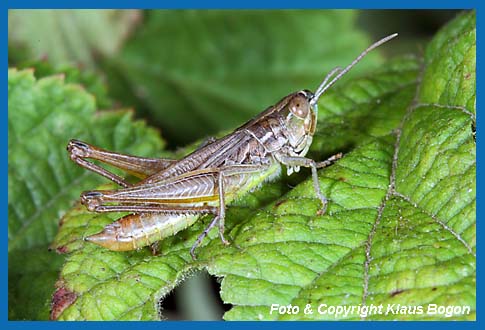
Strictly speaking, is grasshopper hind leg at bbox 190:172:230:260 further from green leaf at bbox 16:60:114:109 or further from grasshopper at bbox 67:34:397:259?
green leaf at bbox 16:60:114:109

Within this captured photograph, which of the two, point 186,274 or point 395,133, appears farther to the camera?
point 395,133

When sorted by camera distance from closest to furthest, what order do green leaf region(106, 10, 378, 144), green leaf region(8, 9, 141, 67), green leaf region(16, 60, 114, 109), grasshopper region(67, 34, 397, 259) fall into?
grasshopper region(67, 34, 397, 259), green leaf region(16, 60, 114, 109), green leaf region(8, 9, 141, 67), green leaf region(106, 10, 378, 144)

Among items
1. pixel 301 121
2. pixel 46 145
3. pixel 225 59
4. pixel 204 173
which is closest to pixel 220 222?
pixel 204 173

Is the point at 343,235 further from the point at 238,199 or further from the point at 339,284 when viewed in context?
the point at 238,199

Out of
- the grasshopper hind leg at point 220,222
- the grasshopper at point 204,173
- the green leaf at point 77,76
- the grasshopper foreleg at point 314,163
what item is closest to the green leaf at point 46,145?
the green leaf at point 77,76

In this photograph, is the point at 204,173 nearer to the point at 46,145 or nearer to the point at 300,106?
the point at 300,106

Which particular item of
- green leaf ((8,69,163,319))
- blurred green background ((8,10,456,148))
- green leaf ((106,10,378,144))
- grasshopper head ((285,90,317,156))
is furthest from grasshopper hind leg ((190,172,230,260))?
green leaf ((106,10,378,144))

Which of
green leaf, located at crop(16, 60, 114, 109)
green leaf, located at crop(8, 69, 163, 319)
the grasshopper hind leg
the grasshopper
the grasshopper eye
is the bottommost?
the grasshopper hind leg

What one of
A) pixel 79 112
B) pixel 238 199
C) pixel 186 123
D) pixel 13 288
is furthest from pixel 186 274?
pixel 186 123
